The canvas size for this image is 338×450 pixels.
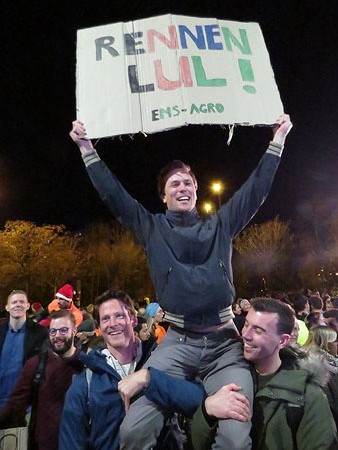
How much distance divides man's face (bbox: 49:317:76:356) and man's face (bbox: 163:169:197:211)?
2132 millimetres

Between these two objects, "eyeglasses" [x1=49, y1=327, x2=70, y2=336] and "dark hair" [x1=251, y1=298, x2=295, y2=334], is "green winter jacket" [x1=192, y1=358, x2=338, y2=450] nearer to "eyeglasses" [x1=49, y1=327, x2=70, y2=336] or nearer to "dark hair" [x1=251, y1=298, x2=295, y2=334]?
"dark hair" [x1=251, y1=298, x2=295, y2=334]

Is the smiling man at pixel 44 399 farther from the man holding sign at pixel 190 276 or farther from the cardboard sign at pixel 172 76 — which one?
the cardboard sign at pixel 172 76

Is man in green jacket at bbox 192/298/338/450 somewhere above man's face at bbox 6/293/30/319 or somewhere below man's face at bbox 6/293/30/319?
below

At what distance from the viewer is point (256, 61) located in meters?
3.94

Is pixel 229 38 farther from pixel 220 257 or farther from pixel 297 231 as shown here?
pixel 297 231

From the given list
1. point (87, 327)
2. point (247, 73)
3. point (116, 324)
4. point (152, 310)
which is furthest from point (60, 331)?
point (152, 310)

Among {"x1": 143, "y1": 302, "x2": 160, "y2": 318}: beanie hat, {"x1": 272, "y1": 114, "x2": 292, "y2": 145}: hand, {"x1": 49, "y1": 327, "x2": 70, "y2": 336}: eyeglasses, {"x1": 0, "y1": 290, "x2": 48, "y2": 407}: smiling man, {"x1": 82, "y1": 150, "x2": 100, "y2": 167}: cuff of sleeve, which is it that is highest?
{"x1": 272, "y1": 114, "x2": 292, "y2": 145}: hand

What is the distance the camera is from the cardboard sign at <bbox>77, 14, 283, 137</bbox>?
Answer: 3652 millimetres

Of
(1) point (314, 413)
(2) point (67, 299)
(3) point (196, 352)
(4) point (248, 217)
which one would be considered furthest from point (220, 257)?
(2) point (67, 299)

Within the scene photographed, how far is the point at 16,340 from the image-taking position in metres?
6.02

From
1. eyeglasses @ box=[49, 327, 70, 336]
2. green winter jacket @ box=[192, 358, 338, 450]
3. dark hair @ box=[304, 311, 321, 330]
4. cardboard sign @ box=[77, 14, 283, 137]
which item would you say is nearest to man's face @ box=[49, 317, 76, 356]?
eyeglasses @ box=[49, 327, 70, 336]

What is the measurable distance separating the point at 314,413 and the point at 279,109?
7.62 feet

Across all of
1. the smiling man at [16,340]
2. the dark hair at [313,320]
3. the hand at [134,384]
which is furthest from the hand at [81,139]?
the dark hair at [313,320]

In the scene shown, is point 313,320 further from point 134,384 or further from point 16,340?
point 134,384
